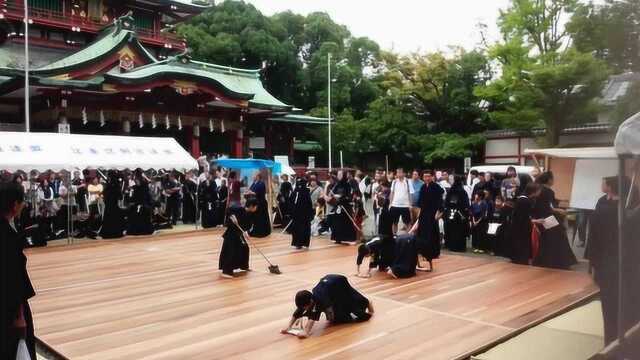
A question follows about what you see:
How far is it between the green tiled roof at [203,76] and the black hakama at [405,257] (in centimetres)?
1385

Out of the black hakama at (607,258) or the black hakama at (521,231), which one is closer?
the black hakama at (607,258)

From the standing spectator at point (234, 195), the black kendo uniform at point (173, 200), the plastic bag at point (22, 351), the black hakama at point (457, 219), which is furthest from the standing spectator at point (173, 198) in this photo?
the plastic bag at point (22, 351)

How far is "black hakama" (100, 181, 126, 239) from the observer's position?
12.8 m

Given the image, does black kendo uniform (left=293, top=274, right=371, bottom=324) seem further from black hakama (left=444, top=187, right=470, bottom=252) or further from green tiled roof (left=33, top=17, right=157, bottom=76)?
green tiled roof (left=33, top=17, right=157, bottom=76)

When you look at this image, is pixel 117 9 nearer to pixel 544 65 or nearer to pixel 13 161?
pixel 13 161

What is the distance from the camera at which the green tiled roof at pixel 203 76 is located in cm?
1886

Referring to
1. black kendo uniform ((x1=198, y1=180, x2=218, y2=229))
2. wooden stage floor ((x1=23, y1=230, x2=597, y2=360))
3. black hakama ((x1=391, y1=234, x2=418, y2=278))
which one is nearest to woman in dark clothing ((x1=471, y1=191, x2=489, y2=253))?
wooden stage floor ((x1=23, y1=230, x2=597, y2=360))

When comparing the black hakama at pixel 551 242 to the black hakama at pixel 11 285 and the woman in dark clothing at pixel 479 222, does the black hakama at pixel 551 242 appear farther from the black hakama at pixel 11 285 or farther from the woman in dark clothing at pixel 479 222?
the black hakama at pixel 11 285

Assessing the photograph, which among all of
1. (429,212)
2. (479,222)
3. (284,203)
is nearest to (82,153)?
(284,203)

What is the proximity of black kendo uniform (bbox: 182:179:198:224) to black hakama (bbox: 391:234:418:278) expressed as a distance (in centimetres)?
942

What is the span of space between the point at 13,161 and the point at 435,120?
868 inches

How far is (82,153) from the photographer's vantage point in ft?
39.0

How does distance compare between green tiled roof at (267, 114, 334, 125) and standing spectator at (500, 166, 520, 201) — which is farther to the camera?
green tiled roof at (267, 114, 334, 125)

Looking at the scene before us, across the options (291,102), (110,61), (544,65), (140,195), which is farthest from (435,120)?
(140,195)
